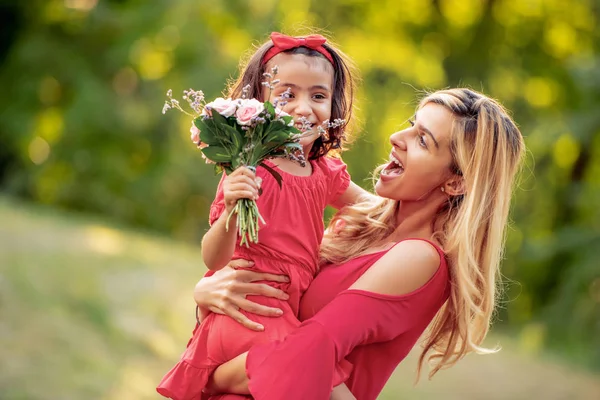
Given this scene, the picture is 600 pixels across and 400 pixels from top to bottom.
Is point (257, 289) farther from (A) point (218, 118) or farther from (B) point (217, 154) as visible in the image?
(A) point (218, 118)

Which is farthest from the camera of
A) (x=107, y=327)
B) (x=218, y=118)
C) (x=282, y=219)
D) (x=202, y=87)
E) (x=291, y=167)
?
(x=202, y=87)

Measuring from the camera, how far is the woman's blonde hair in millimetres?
3115

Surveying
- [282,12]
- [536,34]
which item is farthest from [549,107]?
[282,12]

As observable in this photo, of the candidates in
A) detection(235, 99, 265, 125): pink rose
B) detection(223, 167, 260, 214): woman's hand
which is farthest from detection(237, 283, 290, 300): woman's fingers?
detection(235, 99, 265, 125): pink rose

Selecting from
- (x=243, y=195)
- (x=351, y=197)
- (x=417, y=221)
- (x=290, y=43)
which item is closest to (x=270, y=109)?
(x=243, y=195)

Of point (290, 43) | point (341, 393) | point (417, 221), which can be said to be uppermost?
point (290, 43)

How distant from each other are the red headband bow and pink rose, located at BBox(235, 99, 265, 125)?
17.9 inches

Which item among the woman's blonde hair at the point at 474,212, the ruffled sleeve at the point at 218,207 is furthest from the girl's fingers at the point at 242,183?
the woman's blonde hair at the point at 474,212

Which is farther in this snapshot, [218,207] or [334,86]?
[334,86]

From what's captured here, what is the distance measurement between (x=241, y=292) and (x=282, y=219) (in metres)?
0.28

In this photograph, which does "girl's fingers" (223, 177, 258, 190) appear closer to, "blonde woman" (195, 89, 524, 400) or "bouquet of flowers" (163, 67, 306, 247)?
"bouquet of flowers" (163, 67, 306, 247)

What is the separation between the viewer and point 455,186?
10.8 ft

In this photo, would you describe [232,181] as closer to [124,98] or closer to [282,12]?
[282,12]

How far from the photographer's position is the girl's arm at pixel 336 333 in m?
2.91
